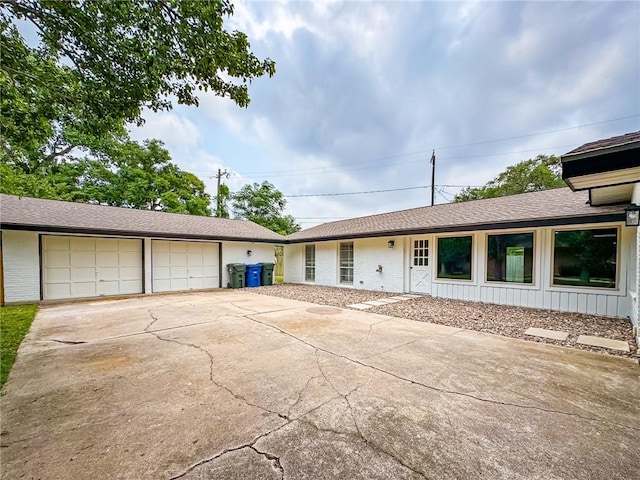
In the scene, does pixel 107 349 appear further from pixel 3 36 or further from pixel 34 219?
pixel 34 219

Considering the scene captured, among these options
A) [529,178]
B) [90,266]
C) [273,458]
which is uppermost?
[529,178]

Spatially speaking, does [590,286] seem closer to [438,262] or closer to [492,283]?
[492,283]

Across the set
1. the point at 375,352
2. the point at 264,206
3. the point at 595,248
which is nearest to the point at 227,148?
the point at 264,206

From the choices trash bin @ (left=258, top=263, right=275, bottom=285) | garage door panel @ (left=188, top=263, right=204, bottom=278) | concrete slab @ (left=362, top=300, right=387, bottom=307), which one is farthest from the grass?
trash bin @ (left=258, top=263, right=275, bottom=285)

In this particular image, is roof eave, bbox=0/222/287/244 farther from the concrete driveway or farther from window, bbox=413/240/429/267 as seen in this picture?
window, bbox=413/240/429/267

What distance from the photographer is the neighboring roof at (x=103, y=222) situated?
819cm

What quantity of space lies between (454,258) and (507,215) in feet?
6.52

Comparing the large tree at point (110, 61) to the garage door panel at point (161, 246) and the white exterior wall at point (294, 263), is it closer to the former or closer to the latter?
the garage door panel at point (161, 246)

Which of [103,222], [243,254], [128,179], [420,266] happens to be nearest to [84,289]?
[103,222]

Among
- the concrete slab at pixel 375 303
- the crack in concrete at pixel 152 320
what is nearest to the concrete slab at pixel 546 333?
the concrete slab at pixel 375 303

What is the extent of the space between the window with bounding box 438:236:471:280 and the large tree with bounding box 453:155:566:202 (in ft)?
39.1

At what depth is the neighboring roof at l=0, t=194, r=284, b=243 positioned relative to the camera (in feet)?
26.9

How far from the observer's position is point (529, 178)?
18.2 metres

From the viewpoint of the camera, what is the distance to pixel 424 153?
17.2m
